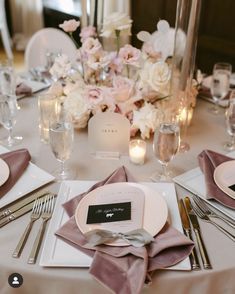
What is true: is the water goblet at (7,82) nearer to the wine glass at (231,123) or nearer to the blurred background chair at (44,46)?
the blurred background chair at (44,46)

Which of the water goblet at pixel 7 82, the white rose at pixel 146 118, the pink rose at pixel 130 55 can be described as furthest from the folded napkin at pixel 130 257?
the water goblet at pixel 7 82

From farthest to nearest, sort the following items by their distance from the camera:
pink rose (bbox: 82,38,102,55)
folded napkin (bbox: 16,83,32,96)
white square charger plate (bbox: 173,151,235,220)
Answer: folded napkin (bbox: 16,83,32,96) → pink rose (bbox: 82,38,102,55) → white square charger plate (bbox: 173,151,235,220)

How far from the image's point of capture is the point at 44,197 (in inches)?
41.0

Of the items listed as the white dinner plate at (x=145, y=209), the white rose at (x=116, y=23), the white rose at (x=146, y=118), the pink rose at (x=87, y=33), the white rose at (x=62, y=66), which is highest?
Answer: the white rose at (x=116, y=23)

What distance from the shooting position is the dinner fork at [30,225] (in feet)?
2.81

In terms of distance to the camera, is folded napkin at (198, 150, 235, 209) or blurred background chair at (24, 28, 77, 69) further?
blurred background chair at (24, 28, 77, 69)

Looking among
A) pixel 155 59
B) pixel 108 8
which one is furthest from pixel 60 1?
pixel 155 59

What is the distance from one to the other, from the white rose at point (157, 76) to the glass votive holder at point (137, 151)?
22cm

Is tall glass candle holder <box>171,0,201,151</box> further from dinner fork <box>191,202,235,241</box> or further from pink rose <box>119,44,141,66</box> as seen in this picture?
dinner fork <box>191,202,235,241</box>

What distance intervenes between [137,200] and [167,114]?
16.6 inches

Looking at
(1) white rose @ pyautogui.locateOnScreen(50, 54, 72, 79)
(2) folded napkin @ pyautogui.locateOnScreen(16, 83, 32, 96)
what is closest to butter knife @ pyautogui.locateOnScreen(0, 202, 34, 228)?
(1) white rose @ pyautogui.locateOnScreen(50, 54, 72, 79)

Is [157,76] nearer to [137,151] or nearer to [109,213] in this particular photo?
[137,151]

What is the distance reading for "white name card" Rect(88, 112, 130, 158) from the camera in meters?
1.24

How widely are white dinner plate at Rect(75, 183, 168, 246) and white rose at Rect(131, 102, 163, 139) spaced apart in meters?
0.31
